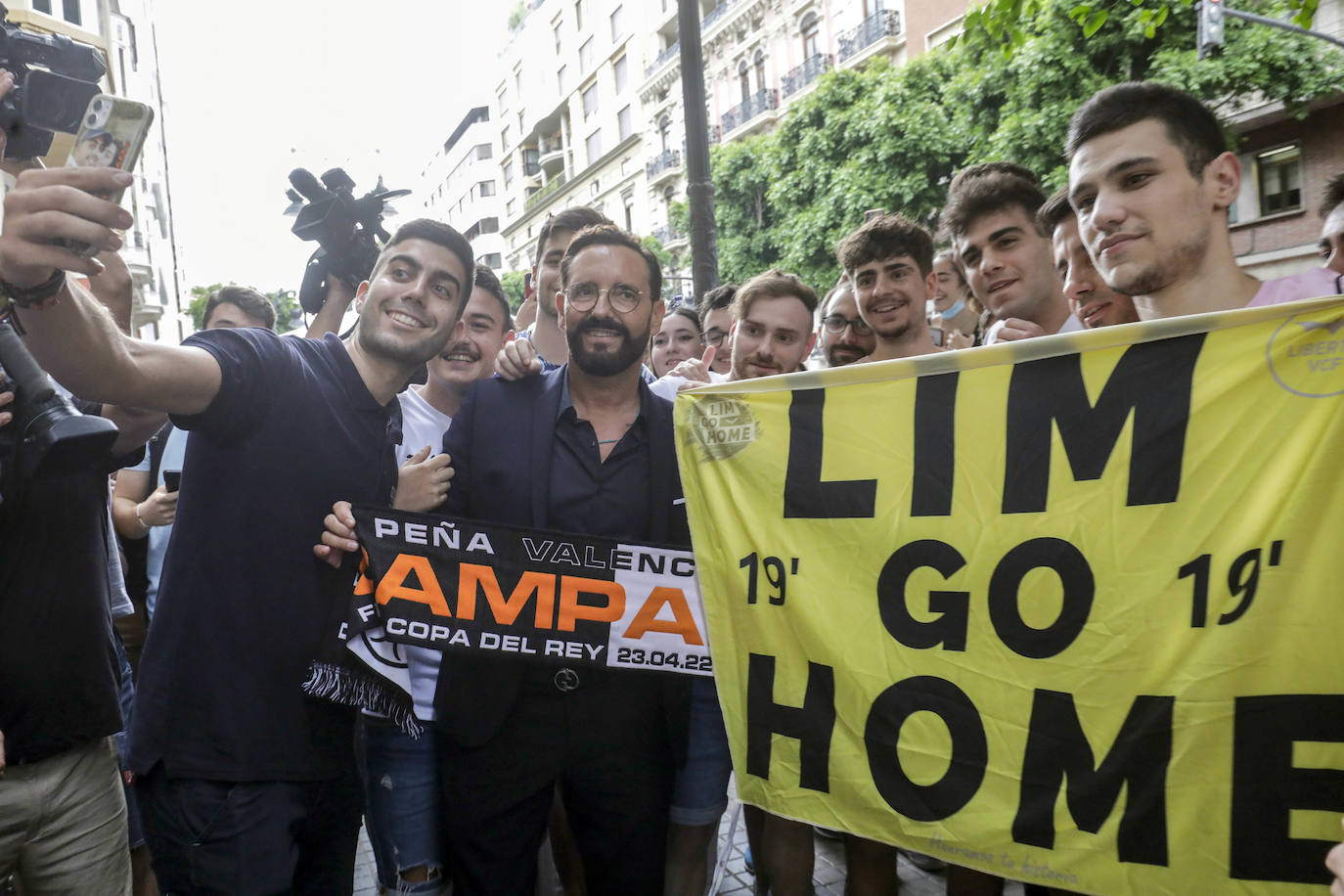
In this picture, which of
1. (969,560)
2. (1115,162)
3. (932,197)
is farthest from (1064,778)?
(932,197)

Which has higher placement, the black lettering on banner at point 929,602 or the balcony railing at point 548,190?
the balcony railing at point 548,190

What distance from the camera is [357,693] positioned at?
2422mm

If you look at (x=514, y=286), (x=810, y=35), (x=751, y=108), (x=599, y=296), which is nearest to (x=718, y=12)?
(x=751, y=108)

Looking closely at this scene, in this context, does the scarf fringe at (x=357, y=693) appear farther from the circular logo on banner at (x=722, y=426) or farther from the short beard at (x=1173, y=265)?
the short beard at (x=1173, y=265)

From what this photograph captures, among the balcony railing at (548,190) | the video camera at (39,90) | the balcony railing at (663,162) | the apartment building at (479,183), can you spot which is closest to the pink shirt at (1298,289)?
the video camera at (39,90)

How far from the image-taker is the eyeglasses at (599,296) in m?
2.88

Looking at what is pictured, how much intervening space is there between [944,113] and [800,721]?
68.6ft

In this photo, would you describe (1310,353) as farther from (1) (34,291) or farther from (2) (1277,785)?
(1) (34,291)

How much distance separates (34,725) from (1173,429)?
2868 millimetres

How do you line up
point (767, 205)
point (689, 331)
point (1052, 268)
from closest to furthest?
point (1052, 268) < point (689, 331) < point (767, 205)

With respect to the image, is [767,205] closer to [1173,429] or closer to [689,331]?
[689,331]

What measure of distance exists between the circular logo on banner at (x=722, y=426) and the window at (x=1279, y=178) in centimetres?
2019

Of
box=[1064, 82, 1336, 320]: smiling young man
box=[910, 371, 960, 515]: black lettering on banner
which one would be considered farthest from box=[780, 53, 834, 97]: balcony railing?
box=[910, 371, 960, 515]: black lettering on banner

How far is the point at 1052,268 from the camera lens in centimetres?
332
